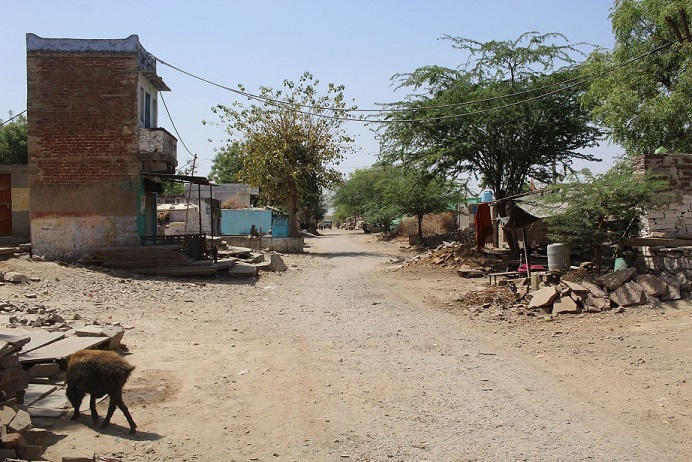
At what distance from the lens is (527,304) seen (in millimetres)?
13148

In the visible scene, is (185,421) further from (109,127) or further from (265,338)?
(109,127)

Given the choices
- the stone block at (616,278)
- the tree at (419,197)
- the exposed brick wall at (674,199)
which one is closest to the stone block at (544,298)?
the stone block at (616,278)

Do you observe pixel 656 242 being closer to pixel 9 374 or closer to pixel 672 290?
pixel 672 290

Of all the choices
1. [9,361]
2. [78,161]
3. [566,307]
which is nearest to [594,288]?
[566,307]

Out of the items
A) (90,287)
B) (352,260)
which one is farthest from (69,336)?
(352,260)

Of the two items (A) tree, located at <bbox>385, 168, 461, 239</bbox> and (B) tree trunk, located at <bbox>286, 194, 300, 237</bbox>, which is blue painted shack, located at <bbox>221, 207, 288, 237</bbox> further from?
(A) tree, located at <bbox>385, 168, 461, 239</bbox>

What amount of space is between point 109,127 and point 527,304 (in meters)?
13.6

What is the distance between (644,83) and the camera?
1998 cm

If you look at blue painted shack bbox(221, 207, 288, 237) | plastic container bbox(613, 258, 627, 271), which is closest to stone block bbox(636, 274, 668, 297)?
plastic container bbox(613, 258, 627, 271)

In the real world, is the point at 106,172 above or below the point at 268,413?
above

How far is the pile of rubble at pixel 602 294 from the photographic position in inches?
478

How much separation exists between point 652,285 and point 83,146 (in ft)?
52.9

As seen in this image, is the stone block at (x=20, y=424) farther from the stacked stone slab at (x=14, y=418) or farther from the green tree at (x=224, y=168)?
the green tree at (x=224, y=168)

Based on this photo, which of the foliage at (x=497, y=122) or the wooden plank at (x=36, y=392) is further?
the foliage at (x=497, y=122)
